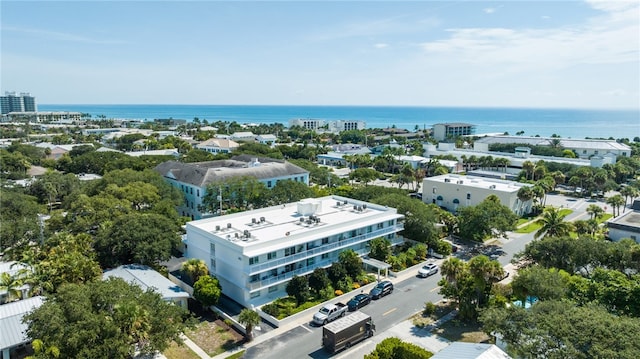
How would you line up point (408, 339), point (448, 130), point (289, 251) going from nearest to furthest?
point (408, 339) → point (289, 251) → point (448, 130)

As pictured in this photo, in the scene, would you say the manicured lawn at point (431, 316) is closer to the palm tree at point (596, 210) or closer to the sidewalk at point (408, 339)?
the sidewalk at point (408, 339)

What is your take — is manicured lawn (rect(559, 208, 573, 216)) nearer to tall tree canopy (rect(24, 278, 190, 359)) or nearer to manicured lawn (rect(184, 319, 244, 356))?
manicured lawn (rect(184, 319, 244, 356))

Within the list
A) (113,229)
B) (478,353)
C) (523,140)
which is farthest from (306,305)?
(523,140)

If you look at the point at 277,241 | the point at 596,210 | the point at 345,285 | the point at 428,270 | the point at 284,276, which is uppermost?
the point at 277,241

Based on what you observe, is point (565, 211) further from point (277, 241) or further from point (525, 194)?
point (277, 241)

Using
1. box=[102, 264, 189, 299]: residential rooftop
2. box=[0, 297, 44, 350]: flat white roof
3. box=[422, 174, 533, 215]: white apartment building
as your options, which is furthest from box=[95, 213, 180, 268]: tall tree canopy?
box=[422, 174, 533, 215]: white apartment building

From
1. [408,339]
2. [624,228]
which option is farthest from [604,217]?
[408,339]
